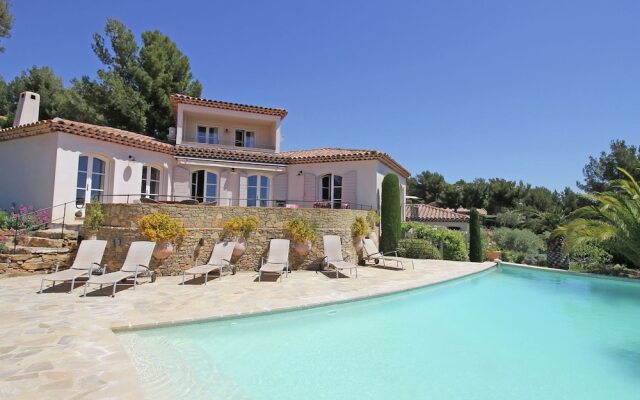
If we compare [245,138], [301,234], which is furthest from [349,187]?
[245,138]

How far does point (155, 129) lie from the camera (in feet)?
121

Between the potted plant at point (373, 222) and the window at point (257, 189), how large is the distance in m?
8.12

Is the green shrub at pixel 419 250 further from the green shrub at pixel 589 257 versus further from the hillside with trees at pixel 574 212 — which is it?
the green shrub at pixel 589 257

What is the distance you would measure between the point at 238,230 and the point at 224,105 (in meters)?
14.2

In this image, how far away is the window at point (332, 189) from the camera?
87.5 ft

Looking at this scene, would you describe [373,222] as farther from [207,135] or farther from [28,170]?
[28,170]

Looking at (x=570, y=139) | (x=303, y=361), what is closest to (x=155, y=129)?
(x=303, y=361)

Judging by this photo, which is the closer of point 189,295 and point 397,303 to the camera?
point 189,295

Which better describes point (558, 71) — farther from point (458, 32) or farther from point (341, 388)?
point (341, 388)

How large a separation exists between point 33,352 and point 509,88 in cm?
2569

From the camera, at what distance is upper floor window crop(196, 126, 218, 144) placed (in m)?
28.6

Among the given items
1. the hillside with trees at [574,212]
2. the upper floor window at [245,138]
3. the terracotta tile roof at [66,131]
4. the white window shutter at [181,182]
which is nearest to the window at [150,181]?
the white window shutter at [181,182]

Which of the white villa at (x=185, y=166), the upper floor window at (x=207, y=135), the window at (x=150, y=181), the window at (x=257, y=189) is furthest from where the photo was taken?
the upper floor window at (x=207, y=135)

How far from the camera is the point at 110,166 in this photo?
68.7 ft
